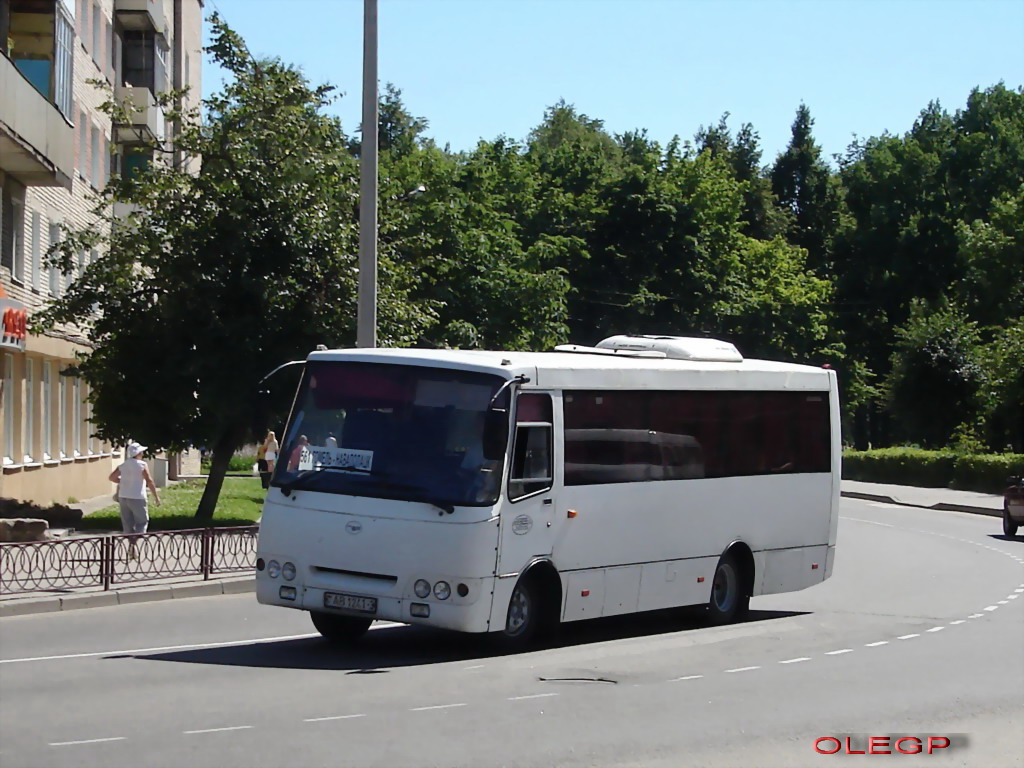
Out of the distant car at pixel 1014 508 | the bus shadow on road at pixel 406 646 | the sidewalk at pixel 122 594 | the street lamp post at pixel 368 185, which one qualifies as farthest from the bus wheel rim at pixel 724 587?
the distant car at pixel 1014 508

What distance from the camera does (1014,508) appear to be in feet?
118

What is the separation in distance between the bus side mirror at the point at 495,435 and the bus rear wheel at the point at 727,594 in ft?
14.0

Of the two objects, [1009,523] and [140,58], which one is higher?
[140,58]

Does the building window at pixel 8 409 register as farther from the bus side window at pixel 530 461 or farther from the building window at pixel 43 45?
the bus side window at pixel 530 461

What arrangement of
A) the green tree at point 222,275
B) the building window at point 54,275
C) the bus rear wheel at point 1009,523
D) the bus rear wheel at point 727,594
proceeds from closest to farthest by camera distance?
1. the bus rear wheel at point 727,594
2. the green tree at point 222,275
3. the bus rear wheel at point 1009,523
4. the building window at point 54,275

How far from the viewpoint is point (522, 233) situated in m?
67.4

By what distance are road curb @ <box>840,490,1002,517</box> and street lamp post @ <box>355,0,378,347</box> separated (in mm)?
28239

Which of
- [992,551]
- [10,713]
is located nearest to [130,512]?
[10,713]

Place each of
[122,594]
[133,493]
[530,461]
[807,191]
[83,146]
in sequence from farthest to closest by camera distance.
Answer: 1. [807,191]
2. [83,146]
3. [133,493]
4. [122,594]
5. [530,461]

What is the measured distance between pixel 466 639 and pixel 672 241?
56.8 m

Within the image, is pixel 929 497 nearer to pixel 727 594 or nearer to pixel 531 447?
pixel 727 594

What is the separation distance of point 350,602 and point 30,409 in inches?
938

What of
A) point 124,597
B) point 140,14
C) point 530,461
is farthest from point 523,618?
point 140,14

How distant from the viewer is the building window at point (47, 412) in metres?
37.4
